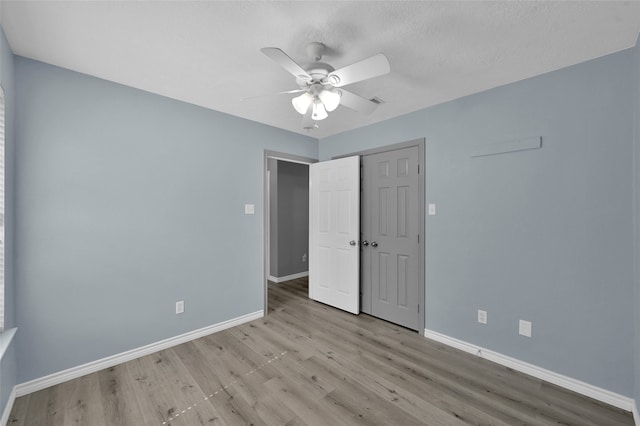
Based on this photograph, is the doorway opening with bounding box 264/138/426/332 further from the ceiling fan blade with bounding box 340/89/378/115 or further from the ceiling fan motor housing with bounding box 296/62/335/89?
the ceiling fan motor housing with bounding box 296/62/335/89

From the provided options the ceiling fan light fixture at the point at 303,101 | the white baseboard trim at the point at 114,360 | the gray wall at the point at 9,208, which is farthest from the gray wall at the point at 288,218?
the gray wall at the point at 9,208

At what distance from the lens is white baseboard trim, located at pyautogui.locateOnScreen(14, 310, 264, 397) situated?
1984 mm

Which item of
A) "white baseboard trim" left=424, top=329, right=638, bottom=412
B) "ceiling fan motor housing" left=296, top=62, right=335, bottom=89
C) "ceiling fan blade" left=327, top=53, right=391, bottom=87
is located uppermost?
"ceiling fan motor housing" left=296, top=62, right=335, bottom=89

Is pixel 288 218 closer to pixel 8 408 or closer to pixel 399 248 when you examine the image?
pixel 399 248

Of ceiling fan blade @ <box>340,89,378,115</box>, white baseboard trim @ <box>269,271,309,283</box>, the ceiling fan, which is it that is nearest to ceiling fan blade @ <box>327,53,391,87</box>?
the ceiling fan

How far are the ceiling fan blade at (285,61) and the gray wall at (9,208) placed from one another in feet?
5.73

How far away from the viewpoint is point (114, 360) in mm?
2334

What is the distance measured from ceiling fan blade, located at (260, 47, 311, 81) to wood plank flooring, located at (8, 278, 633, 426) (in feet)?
7.43

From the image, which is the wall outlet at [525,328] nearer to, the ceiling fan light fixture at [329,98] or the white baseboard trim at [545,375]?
the white baseboard trim at [545,375]

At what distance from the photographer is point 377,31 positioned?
1.67 metres

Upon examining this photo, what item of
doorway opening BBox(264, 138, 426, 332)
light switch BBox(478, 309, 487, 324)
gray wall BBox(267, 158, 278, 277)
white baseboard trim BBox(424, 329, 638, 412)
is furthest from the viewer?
gray wall BBox(267, 158, 278, 277)

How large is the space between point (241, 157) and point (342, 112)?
1.33 m

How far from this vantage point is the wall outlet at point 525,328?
2242 mm

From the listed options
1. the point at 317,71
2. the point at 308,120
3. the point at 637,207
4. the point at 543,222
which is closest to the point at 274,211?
the point at 308,120
